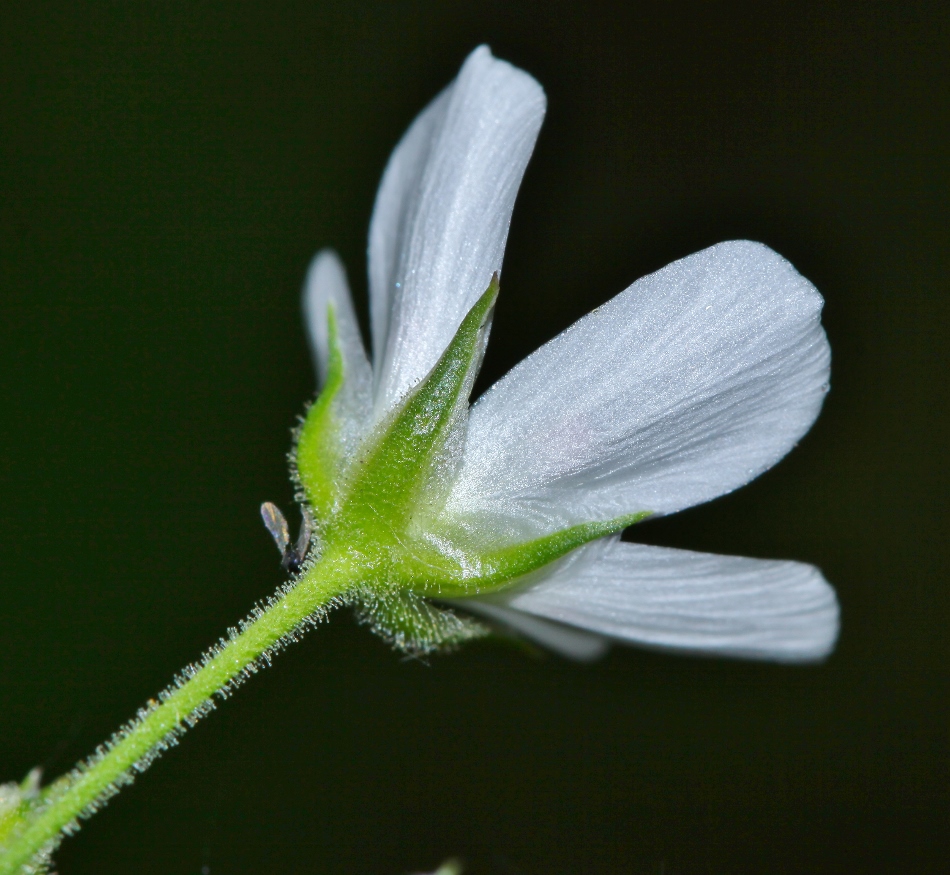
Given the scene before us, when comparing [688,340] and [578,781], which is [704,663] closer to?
[578,781]

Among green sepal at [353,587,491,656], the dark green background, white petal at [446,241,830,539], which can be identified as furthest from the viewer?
the dark green background

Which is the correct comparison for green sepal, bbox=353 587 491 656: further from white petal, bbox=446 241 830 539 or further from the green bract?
white petal, bbox=446 241 830 539

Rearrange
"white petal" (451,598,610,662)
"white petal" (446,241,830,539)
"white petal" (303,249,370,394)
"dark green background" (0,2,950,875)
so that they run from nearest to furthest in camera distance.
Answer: "white petal" (446,241,830,539), "white petal" (451,598,610,662), "white petal" (303,249,370,394), "dark green background" (0,2,950,875)

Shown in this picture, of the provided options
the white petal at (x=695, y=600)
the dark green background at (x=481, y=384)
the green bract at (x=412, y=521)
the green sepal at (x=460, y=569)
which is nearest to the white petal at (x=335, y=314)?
the green bract at (x=412, y=521)

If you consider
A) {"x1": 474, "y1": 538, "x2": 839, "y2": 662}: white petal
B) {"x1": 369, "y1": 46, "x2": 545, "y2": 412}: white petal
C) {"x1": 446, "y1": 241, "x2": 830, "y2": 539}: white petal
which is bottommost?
{"x1": 474, "y1": 538, "x2": 839, "y2": 662}: white petal

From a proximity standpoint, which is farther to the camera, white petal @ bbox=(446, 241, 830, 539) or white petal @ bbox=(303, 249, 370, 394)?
white petal @ bbox=(303, 249, 370, 394)

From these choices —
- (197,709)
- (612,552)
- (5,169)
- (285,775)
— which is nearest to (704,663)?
(285,775)

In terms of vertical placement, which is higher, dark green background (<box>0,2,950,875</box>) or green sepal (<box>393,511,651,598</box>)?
dark green background (<box>0,2,950,875</box>)

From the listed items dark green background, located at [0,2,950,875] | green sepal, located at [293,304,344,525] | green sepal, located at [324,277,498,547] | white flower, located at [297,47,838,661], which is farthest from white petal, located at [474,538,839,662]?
dark green background, located at [0,2,950,875]
